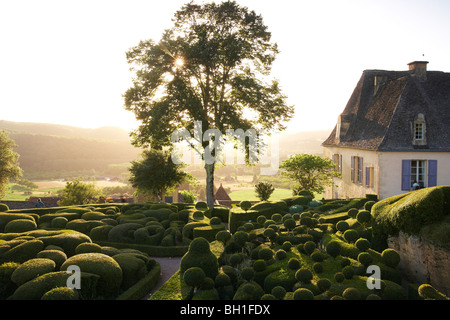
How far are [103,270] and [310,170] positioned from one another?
82.0 feet

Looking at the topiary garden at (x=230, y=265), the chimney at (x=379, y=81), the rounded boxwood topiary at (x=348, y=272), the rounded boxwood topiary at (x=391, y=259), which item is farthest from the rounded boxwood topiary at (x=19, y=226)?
the chimney at (x=379, y=81)

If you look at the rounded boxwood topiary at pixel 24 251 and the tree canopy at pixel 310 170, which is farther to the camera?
the tree canopy at pixel 310 170

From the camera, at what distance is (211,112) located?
31109 mm

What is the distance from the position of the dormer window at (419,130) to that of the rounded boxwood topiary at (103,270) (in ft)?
80.1

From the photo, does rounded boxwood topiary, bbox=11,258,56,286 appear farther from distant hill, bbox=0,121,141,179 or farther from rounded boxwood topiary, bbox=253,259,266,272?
distant hill, bbox=0,121,141,179

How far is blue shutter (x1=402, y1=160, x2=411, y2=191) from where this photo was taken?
86.4 ft

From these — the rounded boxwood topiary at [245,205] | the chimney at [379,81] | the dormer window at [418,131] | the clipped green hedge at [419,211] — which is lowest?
the rounded boxwood topiary at [245,205]

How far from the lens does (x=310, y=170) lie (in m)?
33.4

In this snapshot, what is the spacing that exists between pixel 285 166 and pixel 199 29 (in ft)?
50.9

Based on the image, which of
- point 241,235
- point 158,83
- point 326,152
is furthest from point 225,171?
point 241,235

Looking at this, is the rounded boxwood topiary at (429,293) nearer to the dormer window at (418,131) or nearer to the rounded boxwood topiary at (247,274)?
the rounded boxwood topiary at (247,274)

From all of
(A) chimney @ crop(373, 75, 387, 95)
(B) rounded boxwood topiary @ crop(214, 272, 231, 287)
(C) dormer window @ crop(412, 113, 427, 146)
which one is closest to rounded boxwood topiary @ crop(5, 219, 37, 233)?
(B) rounded boxwood topiary @ crop(214, 272, 231, 287)

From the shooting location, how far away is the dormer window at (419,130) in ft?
86.7

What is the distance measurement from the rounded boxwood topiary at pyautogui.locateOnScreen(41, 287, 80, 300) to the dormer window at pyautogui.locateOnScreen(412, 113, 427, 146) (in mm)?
26176
